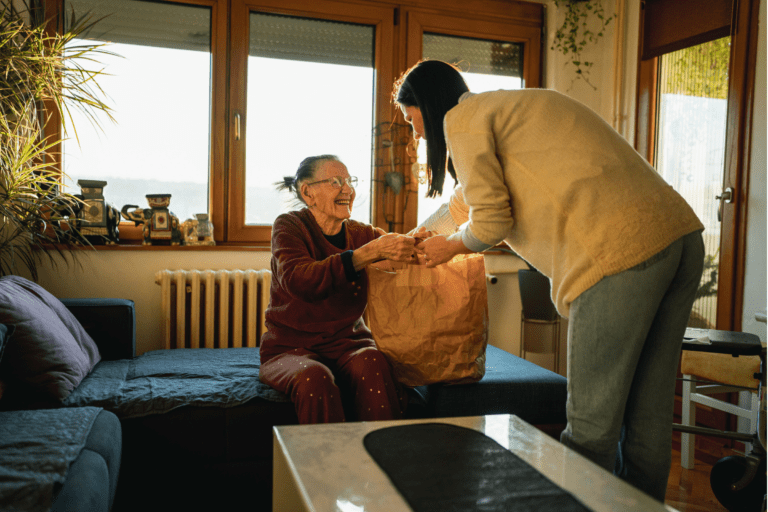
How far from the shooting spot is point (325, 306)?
1980mm

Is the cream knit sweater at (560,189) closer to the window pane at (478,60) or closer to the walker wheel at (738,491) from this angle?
the walker wheel at (738,491)

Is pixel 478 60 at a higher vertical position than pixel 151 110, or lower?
higher

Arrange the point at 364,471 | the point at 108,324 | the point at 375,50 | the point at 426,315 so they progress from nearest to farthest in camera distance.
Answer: the point at 364,471, the point at 426,315, the point at 108,324, the point at 375,50

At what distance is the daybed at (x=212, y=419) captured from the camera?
5.77 feet

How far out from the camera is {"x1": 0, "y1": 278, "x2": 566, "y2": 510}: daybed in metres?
1.76

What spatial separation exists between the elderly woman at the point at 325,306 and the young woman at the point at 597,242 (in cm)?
53

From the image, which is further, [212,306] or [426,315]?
[212,306]

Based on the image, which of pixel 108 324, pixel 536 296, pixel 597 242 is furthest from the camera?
pixel 536 296

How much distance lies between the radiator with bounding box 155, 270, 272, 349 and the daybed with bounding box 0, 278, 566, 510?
714mm

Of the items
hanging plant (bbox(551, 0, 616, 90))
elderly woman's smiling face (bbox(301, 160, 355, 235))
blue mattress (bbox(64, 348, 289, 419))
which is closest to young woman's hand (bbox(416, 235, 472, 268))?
elderly woman's smiling face (bbox(301, 160, 355, 235))

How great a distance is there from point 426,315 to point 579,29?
8.26 feet

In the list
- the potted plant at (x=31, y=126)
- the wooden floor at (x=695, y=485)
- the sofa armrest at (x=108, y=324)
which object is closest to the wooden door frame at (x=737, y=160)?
the wooden floor at (x=695, y=485)

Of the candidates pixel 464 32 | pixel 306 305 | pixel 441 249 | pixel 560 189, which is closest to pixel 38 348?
pixel 306 305

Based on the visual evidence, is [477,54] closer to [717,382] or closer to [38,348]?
[717,382]
